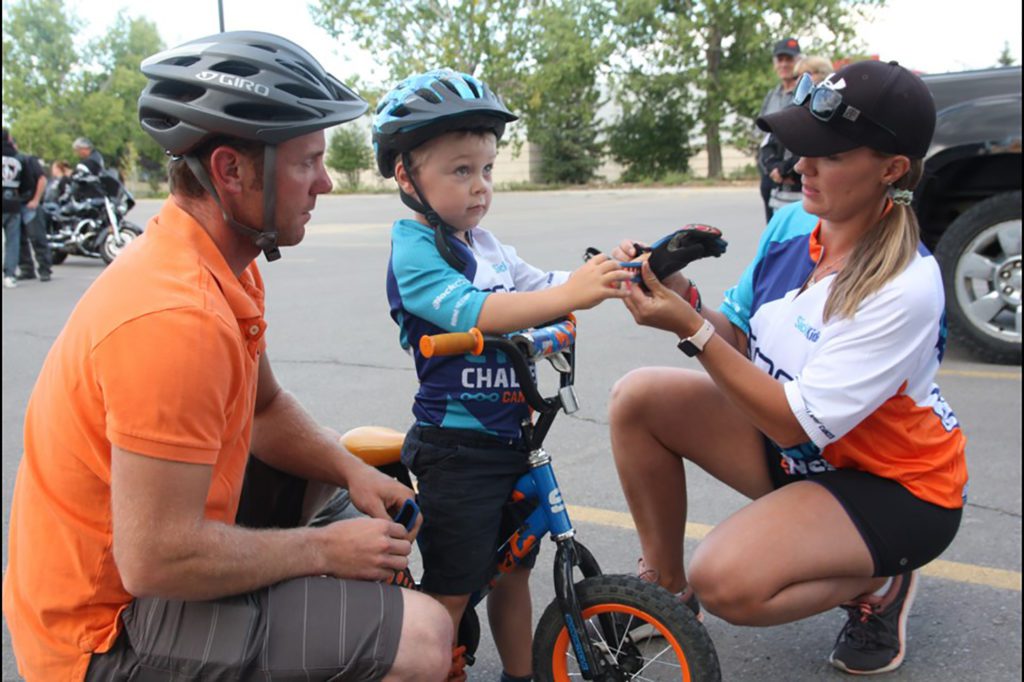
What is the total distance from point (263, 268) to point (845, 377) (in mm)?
10139

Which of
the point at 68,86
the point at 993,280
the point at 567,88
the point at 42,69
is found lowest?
the point at 993,280

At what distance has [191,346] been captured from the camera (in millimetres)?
1717

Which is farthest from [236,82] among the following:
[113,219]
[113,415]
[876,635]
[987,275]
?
[113,219]

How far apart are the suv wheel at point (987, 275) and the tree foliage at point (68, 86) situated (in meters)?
48.0

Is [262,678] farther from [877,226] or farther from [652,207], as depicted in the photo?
[652,207]

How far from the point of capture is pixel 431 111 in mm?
2426

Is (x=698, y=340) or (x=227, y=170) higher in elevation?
(x=227, y=170)

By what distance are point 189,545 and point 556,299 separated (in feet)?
3.36

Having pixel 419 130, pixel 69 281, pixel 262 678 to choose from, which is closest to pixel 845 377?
pixel 419 130

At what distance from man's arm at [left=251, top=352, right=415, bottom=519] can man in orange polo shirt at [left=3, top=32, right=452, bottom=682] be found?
31 centimetres

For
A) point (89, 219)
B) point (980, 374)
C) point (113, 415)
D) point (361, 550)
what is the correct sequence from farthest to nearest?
point (89, 219), point (980, 374), point (361, 550), point (113, 415)

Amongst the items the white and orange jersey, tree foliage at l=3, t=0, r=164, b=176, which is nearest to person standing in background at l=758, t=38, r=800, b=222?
the white and orange jersey

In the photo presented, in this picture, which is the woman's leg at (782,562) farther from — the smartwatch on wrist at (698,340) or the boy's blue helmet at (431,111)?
the boy's blue helmet at (431,111)

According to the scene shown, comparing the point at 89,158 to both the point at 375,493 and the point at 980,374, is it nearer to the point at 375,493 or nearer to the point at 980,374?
the point at 980,374
